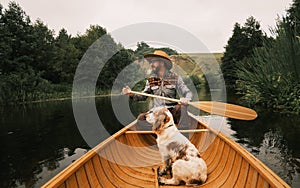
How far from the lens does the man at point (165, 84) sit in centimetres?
432

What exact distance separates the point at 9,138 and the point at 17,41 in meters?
25.4

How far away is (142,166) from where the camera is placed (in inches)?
159

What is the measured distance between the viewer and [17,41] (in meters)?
30.5

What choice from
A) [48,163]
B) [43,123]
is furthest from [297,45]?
[43,123]

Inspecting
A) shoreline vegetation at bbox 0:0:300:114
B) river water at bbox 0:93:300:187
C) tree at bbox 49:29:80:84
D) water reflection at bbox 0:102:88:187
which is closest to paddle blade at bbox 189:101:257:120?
river water at bbox 0:93:300:187

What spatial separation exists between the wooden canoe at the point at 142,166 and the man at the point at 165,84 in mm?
671

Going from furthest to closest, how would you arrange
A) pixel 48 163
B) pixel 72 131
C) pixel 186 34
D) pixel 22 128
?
1. pixel 22 128
2. pixel 72 131
3. pixel 186 34
4. pixel 48 163

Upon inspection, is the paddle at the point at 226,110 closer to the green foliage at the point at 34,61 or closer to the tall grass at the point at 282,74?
the tall grass at the point at 282,74

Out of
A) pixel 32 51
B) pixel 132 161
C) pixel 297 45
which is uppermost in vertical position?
pixel 32 51

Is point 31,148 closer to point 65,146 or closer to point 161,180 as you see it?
point 65,146

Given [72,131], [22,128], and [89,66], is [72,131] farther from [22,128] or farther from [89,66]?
[89,66]

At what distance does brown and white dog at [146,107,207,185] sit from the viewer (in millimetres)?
2908

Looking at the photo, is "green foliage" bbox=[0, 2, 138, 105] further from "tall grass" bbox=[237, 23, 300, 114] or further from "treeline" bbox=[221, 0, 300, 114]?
"tall grass" bbox=[237, 23, 300, 114]

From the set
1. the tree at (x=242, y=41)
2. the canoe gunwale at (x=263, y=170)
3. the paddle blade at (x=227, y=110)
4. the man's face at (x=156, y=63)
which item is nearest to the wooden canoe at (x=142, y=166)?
the canoe gunwale at (x=263, y=170)
